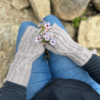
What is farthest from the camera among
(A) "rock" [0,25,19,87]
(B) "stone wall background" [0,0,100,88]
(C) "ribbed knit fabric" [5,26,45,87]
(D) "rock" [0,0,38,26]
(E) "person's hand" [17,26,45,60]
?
(D) "rock" [0,0,38,26]

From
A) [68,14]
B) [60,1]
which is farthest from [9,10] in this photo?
[68,14]

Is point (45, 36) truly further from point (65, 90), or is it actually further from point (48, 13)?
point (48, 13)

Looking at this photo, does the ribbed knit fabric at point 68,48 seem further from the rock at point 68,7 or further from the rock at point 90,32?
the rock at point 90,32

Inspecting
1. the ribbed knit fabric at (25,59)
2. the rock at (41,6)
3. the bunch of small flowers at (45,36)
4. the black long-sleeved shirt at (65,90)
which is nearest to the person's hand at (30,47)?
the ribbed knit fabric at (25,59)

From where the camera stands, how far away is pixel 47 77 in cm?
116

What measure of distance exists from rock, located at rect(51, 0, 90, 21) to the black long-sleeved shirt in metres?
1.09

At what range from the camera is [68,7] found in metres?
1.71

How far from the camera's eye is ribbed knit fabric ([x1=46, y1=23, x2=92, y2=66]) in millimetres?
1007

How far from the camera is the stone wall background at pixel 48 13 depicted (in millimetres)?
1618

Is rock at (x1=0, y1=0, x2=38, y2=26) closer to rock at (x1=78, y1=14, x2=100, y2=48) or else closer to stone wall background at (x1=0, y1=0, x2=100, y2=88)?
stone wall background at (x1=0, y1=0, x2=100, y2=88)

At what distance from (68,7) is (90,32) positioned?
659 millimetres

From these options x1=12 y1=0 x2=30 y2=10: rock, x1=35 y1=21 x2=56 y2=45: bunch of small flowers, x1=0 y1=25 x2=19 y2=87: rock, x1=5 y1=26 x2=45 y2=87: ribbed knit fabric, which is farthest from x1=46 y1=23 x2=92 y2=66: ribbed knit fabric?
x1=12 y1=0 x2=30 y2=10: rock

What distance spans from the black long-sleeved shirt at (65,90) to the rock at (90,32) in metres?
0.98

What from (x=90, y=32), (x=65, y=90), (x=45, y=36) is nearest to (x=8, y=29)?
(x=45, y=36)
